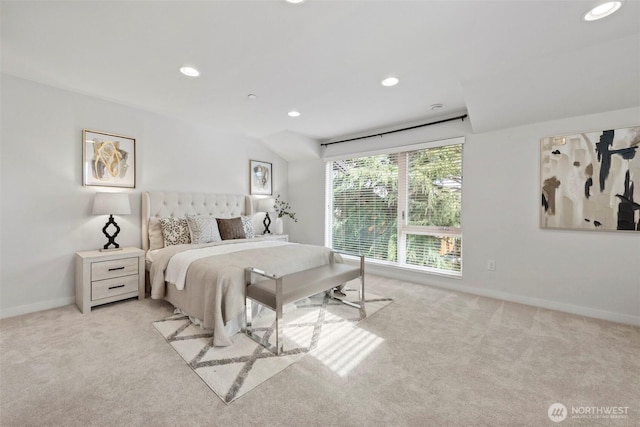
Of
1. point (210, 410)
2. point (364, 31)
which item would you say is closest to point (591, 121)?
point (364, 31)

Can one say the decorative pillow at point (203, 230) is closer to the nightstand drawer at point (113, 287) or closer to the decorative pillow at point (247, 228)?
the decorative pillow at point (247, 228)

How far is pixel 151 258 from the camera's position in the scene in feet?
10.5

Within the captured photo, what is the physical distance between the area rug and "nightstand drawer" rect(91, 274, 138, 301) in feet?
2.62

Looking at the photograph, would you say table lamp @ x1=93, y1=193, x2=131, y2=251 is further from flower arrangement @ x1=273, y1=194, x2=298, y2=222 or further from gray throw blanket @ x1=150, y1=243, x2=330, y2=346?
flower arrangement @ x1=273, y1=194, x2=298, y2=222

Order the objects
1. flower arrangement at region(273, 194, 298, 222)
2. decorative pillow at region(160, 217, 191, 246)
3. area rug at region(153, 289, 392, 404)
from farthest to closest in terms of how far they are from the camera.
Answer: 1. flower arrangement at region(273, 194, 298, 222)
2. decorative pillow at region(160, 217, 191, 246)
3. area rug at region(153, 289, 392, 404)

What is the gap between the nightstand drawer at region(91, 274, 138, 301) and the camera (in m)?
2.83

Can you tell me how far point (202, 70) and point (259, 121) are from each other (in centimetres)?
150

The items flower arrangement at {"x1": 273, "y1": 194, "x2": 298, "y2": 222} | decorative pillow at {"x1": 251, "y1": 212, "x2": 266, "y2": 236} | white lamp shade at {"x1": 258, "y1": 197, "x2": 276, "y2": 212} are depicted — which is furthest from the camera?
flower arrangement at {"x1": 273, "y1": 194, "x2": 298, "y2": 222}

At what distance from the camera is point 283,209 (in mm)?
5516

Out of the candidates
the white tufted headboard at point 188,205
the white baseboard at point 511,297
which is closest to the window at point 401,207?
the white baseboard at point 511,297

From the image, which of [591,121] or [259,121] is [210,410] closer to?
[259,121]

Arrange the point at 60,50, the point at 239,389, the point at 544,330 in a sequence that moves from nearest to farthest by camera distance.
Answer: the point at 239,389, the point at 60,50, the point at 544,330

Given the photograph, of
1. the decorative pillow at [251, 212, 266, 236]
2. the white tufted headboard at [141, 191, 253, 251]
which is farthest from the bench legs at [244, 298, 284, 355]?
the decorative pillow at [251, 212, 266, 236]

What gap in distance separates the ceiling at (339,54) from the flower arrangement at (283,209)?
233cm
